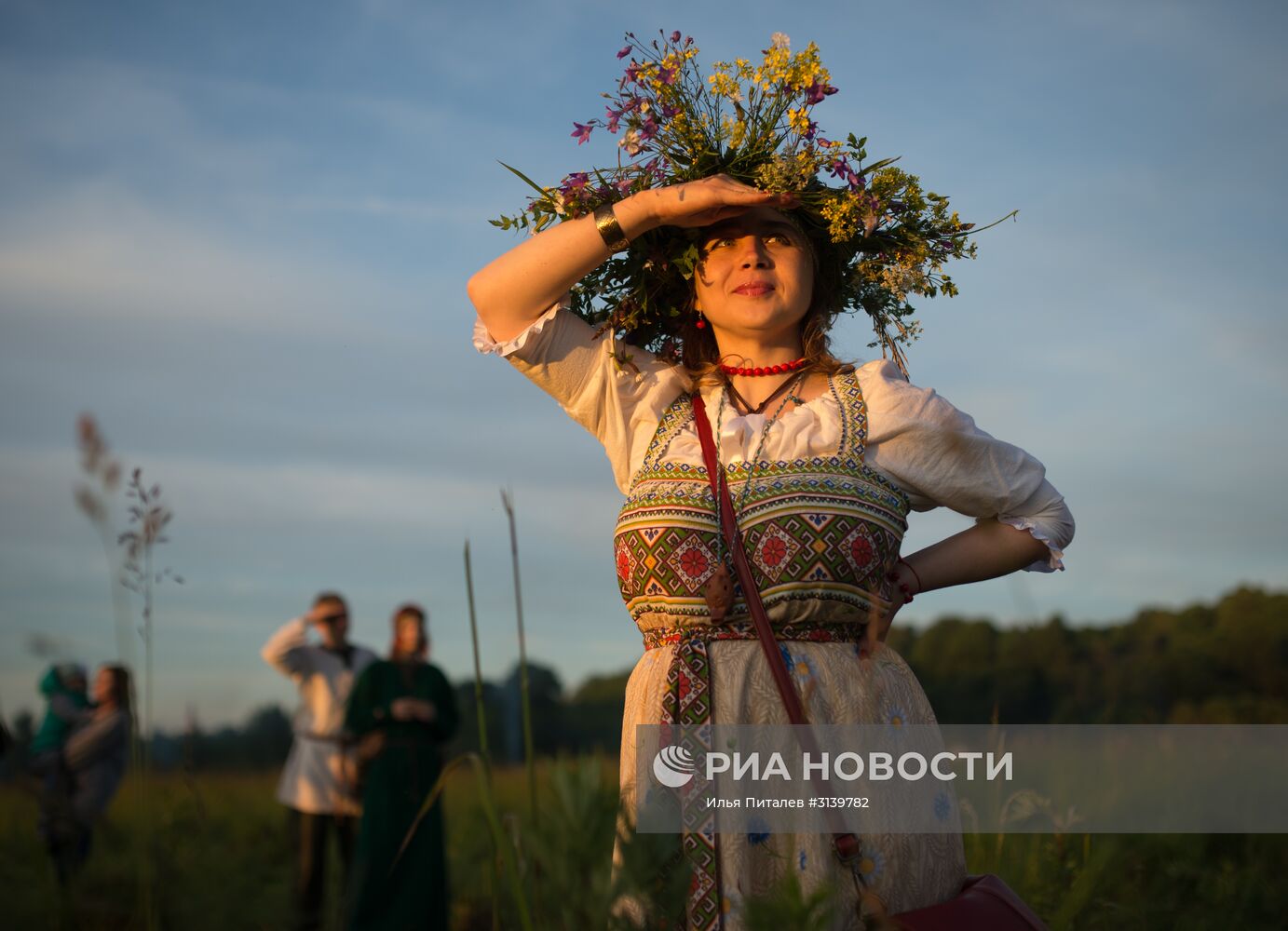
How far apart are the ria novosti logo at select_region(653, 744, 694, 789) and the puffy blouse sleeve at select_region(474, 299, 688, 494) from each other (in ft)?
2.54

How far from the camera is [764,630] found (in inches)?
101

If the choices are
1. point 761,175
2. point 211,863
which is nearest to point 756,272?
point 761,175

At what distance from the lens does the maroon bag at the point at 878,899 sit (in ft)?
7.49

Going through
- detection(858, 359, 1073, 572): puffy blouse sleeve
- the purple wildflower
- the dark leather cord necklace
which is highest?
the purple wildflower

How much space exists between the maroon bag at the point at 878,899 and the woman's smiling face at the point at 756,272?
41cm

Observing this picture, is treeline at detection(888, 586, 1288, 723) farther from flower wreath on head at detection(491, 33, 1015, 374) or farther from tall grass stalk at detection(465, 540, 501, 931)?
tall grass stalk at detection(465, 540, 501, 931)

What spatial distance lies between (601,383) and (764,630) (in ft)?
2.68

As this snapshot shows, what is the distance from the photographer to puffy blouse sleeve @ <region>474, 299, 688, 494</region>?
117 inches

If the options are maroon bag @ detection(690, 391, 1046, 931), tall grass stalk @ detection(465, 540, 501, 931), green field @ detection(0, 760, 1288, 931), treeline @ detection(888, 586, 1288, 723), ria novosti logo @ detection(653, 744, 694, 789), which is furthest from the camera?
treeline @ detection(888, 586, 1288, 723)

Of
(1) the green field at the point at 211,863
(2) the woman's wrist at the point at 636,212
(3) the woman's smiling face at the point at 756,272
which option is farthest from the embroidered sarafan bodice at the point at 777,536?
(1) the green field at the point at 211,863

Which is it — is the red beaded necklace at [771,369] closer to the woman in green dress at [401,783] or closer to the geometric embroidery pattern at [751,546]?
the geometric embroidery pattern at [751,546]

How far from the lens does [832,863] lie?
244 centimetres

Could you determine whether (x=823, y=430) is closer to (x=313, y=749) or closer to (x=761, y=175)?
(x=761, y=175)

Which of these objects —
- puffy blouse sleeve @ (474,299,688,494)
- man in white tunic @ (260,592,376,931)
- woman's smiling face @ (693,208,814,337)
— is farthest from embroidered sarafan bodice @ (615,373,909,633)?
man in white tunic @ (260,592,376,931)
